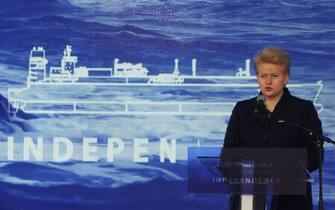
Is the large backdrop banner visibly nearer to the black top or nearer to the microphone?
the black top

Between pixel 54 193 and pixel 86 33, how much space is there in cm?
Result: 103

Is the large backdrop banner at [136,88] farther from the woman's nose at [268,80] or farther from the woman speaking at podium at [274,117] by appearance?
the woman's nose at [268,80]

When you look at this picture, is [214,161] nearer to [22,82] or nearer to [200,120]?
[200,120]

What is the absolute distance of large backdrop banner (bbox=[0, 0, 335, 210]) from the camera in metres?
3.90

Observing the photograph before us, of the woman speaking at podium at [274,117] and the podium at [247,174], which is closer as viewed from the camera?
the podium at [247,174]

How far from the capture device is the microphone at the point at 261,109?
2.25 meters

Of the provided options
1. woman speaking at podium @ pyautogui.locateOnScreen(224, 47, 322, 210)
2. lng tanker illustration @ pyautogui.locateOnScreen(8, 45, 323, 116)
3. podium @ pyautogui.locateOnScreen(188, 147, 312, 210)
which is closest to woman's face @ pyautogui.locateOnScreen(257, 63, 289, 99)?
woman speaking at podium @ pyautogui.locateOnScreen(224, 47, 322, 210)

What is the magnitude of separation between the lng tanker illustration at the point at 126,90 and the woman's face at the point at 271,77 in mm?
1561

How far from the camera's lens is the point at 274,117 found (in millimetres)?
2301

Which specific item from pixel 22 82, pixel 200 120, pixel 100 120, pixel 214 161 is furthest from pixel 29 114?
pixel 214 161

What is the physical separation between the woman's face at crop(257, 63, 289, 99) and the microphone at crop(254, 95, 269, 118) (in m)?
0.05

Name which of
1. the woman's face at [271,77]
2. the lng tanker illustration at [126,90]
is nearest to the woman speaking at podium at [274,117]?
the woman's face at [271,77]

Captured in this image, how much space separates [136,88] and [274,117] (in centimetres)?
173

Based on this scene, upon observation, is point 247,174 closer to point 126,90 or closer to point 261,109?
point 261,109
